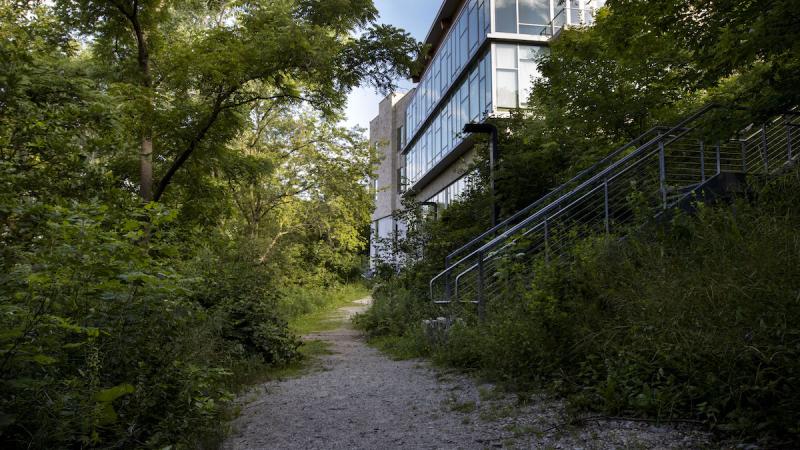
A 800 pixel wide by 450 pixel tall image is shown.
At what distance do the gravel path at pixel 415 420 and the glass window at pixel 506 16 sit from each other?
640 inches

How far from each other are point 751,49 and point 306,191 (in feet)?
61.6

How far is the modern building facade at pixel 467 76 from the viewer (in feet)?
67.2

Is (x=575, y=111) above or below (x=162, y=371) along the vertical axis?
above

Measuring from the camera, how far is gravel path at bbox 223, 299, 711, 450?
4223mm

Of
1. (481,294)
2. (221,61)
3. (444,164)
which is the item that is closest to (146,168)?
(221,61)

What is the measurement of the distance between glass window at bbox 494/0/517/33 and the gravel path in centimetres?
1625

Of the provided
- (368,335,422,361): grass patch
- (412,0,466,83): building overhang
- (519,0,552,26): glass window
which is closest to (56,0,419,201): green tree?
(368,335,422,361): grass patch

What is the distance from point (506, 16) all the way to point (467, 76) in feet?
10.8

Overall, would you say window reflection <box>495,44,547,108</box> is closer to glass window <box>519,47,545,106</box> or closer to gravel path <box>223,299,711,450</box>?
glass window <box>519,47,545,106</box>

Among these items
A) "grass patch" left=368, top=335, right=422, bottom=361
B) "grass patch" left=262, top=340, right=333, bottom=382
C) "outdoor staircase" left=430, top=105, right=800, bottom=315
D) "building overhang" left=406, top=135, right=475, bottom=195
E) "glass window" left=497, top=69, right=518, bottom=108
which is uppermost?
"glass window" left=497, top=69, right=518, bottom=108

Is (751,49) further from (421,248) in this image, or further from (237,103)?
(421,248)

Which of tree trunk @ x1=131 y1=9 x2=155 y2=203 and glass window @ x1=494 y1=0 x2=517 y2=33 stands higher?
glass window @ x1=494 y1=0 x2=517 y2=33

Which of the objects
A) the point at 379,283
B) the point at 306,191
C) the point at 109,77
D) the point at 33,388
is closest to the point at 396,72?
the point at 109,77

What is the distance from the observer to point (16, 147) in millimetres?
7223
